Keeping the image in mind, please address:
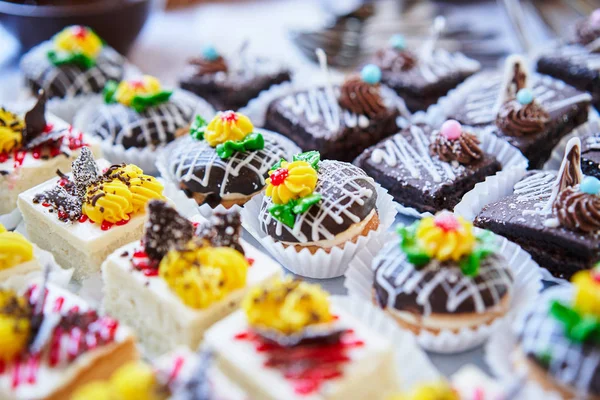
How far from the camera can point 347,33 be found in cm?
562

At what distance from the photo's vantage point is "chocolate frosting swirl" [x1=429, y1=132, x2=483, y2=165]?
12.3 feet

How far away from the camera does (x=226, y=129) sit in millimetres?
3701

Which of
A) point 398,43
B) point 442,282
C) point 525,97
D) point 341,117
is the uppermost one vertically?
point 525,97

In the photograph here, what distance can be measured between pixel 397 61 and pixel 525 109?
4.29 feet

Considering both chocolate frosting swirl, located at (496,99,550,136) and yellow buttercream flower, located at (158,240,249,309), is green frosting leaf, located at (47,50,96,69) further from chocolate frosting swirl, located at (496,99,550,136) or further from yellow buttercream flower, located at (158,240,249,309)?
chocolate frosting swirl, located at (496,99,550,136)

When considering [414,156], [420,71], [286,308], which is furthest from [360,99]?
[286,308]

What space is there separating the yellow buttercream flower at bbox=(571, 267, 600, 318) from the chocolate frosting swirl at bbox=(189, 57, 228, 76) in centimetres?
332

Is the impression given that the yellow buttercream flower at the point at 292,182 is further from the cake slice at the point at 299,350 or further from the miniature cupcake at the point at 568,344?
the miniature cupcake at the point at 568,344

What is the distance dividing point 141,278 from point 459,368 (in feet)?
4.79

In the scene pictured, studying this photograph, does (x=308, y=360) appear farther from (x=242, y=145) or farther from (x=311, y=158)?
(x=242, y=145)

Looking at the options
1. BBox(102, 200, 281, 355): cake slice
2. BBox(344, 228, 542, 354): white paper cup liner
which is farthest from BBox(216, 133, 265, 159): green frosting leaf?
BBox(344, 228, 542, 354): white paper cup liner

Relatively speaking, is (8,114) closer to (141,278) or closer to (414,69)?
(141,278)

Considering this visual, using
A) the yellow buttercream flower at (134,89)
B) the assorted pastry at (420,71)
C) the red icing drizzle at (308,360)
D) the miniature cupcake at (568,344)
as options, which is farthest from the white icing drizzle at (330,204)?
the assorted pastry at (420,71)

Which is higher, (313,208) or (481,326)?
(313,208)
